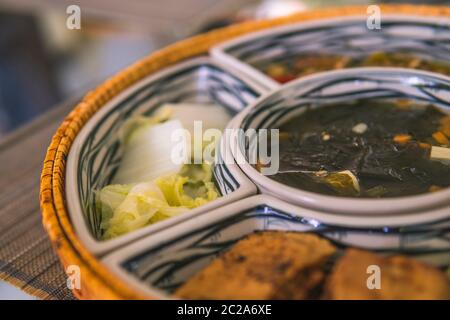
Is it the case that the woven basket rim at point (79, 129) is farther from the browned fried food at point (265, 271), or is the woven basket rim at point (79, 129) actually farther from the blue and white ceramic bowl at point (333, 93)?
the blue and white ceramic bowl at point (333, 93)

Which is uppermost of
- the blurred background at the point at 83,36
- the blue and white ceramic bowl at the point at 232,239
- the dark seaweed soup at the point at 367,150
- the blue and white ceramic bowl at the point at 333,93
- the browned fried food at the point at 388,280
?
the blurred background at the point at 83,36

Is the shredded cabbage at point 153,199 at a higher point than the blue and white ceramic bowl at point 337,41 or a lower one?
lower

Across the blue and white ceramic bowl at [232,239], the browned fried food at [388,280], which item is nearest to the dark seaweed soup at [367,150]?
the blue and white ceramic bowl at [232,239]

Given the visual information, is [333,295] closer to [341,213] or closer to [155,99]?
[341,213]

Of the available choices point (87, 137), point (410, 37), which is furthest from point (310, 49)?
point (87, 137)

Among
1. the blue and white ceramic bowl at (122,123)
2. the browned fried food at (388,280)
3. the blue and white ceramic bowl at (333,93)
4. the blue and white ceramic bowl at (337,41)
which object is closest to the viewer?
the browned fried food at (388,280)
